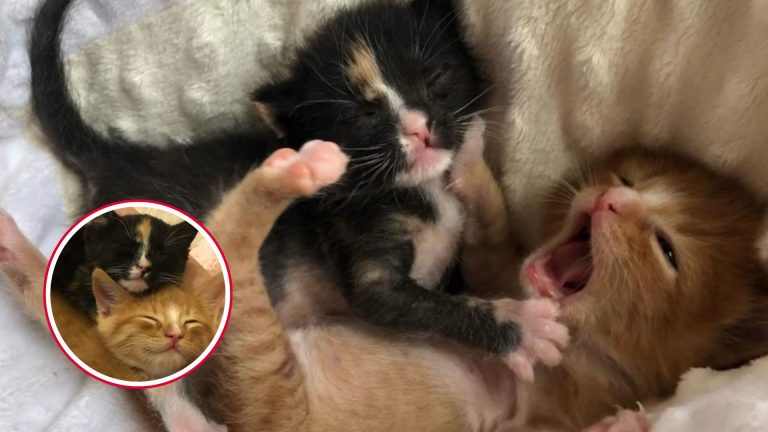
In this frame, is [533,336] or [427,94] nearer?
[533,336]

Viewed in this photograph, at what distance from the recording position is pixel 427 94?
1.44 meters

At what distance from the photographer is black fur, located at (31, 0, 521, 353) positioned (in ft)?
4.54

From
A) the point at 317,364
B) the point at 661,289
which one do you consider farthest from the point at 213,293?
the point at 661,289

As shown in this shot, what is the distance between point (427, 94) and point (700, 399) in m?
0.75

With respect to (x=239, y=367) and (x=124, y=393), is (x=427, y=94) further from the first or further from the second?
(x=124, y=393)

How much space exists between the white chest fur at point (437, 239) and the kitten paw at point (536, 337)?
26 centimetres

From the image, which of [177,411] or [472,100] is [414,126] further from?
[177,411]

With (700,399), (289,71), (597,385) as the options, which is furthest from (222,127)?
(700,399)

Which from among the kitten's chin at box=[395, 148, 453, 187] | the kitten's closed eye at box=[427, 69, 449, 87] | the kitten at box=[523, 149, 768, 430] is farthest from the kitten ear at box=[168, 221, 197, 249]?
the kitten at box=[523, 149, 768, 430]

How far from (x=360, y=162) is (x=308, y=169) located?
0.76ft

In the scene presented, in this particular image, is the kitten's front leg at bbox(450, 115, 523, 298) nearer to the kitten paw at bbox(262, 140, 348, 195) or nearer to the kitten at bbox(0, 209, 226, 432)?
the kitten paw at bbox(262, 140, 348, 195)

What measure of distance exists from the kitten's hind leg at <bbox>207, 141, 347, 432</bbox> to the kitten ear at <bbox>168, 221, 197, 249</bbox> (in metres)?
0.11

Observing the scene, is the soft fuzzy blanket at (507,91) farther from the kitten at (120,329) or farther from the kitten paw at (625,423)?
the kitten at (120,329)

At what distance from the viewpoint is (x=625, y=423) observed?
1207 millimetres
